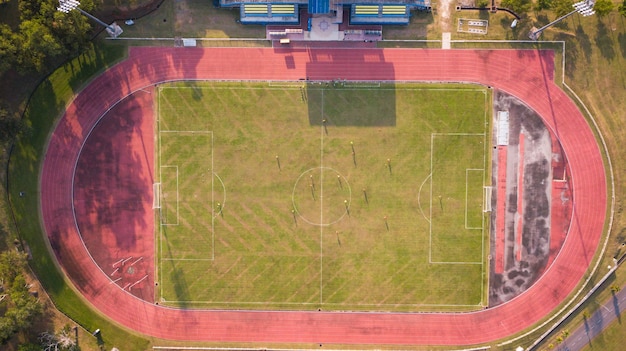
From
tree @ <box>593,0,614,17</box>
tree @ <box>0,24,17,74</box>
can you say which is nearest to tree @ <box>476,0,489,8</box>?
tree @ <box>593,0,614,17</box>

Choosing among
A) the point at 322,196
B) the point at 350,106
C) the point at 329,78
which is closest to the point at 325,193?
the point at 322,196

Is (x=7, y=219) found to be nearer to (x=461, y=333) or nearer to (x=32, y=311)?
(x=32, y=311)

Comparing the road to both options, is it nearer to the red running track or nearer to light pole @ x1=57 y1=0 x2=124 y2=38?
the red running track

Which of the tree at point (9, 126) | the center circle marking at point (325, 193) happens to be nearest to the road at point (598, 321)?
the center circle marking at point (325, 193)

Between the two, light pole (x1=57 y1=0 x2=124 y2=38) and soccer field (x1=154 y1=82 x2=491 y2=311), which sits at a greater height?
light pole (x1=57 y1=0 x2=124 y2=38)


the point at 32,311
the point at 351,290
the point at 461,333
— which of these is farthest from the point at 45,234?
the point at 461,333

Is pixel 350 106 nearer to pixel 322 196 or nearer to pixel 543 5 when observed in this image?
pixel 322 196
